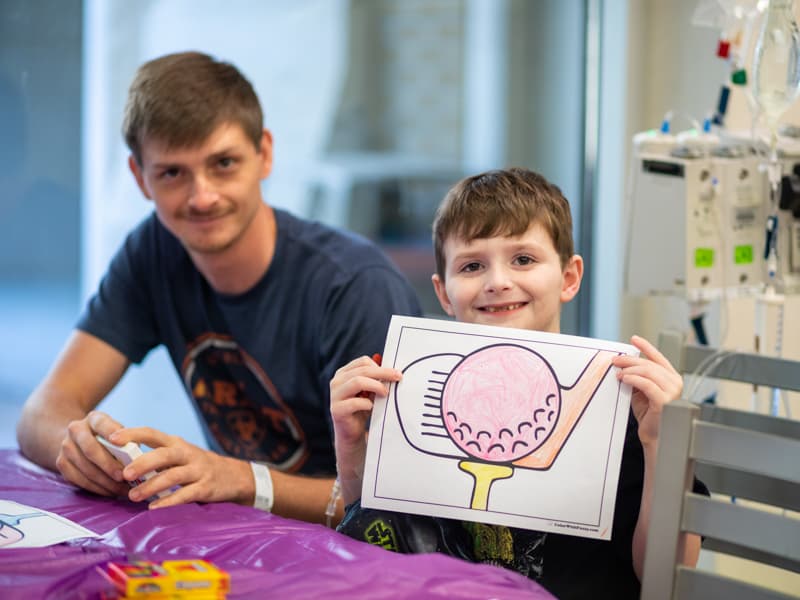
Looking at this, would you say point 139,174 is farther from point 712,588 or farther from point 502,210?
point 712,588

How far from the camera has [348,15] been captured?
149 inches

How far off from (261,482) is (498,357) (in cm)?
56

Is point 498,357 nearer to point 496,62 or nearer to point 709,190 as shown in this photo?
point 709,190

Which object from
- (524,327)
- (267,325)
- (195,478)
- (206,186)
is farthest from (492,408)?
(206,186)

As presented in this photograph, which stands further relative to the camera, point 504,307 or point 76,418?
point 76,418

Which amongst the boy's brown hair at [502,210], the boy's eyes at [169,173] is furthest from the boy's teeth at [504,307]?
the boy's eyes at [169,173]

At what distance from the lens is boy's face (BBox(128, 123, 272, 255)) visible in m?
1.95

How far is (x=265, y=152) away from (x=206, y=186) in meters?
0.23

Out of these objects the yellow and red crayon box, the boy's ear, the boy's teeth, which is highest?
the boy's ear

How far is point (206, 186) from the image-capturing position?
1.97 meters

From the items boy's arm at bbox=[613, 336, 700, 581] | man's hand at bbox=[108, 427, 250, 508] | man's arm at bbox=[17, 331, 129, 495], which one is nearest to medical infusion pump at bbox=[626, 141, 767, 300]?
boy's arm at bbox=[613, 336, 700, 581]

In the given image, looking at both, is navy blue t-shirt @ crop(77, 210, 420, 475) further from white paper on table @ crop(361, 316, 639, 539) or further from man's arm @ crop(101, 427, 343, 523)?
white paper on table @ crop(361, 316, 639, 539)

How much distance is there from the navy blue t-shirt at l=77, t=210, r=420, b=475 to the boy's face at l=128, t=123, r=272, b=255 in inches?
5.2

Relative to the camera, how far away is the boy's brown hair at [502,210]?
148 centimetres
